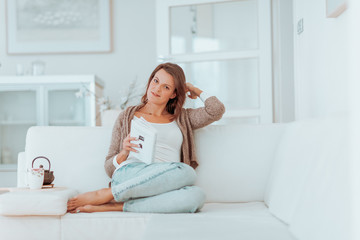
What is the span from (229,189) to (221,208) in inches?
7.8

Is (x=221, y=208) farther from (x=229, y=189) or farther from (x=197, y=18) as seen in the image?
(x=197, y=18)

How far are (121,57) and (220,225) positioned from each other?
11.9 ft

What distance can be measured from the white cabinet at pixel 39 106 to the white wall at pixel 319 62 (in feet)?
6.84

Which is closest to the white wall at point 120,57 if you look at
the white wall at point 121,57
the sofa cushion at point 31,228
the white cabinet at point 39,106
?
the white wall at point 121,57

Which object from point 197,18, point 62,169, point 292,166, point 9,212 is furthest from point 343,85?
point 197,18

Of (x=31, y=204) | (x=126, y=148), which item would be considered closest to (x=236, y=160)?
(x=126, y=148)

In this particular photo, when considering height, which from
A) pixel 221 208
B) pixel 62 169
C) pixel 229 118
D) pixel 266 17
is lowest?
pixel 221 208

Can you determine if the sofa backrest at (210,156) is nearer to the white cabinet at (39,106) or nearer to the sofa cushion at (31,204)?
the sofa cushion at (31,204)

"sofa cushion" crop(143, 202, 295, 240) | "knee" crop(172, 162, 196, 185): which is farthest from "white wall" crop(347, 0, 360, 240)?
"knee" crop(172, 162, 196, 185)

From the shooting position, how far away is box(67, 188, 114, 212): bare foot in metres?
1.86

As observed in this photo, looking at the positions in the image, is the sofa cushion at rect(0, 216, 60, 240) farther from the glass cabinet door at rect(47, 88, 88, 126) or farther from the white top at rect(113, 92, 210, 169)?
the glass cabinet door at rect(47, 88, 88, 126)

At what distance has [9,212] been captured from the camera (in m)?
1.75

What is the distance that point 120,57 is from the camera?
4.86 meters

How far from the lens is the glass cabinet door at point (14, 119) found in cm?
434
